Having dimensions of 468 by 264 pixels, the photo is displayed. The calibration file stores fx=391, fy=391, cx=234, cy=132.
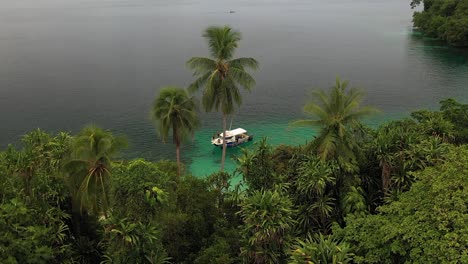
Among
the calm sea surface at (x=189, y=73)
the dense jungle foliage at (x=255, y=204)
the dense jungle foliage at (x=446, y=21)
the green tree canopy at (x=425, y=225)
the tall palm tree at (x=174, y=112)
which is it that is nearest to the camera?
the green tree canopy at (x=425, y=225)

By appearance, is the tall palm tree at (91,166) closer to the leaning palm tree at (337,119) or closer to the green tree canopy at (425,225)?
the leaning palm tree at (337,119)

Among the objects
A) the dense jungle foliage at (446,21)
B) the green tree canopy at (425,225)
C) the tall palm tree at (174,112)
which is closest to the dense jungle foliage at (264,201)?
the green tree canopy at (425,225)

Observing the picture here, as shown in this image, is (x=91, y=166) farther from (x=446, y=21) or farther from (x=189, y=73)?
(x=446, y=21)

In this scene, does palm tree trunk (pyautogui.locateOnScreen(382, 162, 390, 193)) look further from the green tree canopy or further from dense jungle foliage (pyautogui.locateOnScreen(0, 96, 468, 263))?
the green tree canopy

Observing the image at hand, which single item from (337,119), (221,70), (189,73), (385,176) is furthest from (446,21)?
(337,119)

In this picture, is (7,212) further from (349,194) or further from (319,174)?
(349,194)

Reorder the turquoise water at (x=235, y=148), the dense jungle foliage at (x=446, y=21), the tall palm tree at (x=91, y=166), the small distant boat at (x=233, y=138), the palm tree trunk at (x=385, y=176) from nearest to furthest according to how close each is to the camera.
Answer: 1. the tall palm tree at (x=91, y=166)
2. the palm tree trunk at (x=385, y=176)
3. the turquoise water at (x=235, y=148)
4. the small distant boat at (x=233, y=138)
5. the dense jungle foliage at (x=446, y=21)
